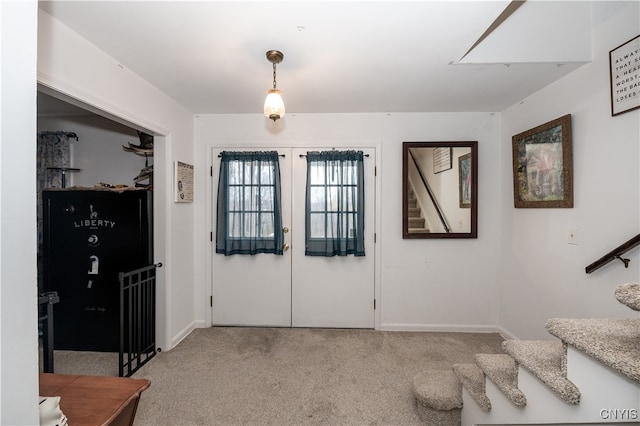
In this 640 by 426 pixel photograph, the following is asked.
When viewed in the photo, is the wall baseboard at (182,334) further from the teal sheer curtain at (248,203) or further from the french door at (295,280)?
the teal sheer curtain at (248,203)

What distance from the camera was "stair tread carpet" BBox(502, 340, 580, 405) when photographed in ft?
3.84

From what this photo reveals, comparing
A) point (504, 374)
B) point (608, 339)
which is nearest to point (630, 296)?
point (608, 339)

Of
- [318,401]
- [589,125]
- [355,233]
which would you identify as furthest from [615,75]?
[318,401]

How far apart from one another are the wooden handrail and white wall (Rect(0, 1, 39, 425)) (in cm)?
281

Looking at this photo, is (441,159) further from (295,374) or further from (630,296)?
(295,374)

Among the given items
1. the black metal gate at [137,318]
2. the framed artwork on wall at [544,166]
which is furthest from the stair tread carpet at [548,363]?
the black metal gate at [137,318]

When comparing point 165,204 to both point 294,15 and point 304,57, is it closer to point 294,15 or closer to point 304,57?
point 304,57

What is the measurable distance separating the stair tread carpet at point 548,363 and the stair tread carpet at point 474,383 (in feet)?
0.97

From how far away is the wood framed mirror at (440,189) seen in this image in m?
3.04

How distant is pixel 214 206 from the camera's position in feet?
10.5

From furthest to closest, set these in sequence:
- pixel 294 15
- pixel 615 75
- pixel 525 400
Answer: pixel 615 75
pixel 294 15
pixel 525 400

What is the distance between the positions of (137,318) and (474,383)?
266cm

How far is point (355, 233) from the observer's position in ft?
10.2

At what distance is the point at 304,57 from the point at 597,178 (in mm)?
2225
